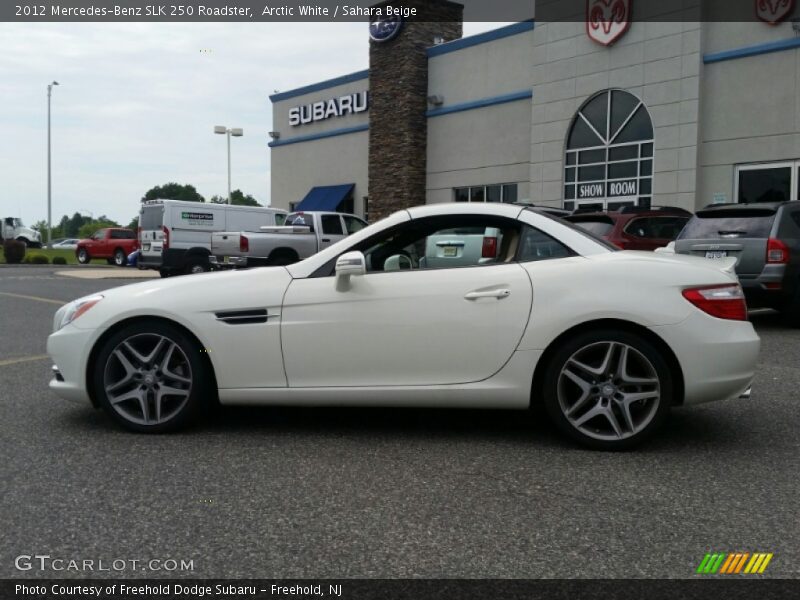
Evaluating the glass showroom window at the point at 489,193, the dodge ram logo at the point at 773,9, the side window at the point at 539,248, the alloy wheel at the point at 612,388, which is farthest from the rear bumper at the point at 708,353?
the glass showroom window at the point at 489,193

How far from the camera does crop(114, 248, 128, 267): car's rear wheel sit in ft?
118

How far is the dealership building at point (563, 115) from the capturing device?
18.3 metres

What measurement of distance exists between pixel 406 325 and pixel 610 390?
1.19 metres

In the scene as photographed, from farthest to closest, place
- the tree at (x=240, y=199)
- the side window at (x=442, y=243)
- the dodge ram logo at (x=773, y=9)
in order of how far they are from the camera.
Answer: the tree at (x=240, y=199)
the dodge ram logo at (x=773, y=9)
the side window at (x=442, y=243)

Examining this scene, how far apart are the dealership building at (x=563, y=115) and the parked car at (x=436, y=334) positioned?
49.9 ft

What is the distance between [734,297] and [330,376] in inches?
91.7

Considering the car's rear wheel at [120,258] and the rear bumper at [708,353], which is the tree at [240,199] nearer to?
the car's rear wheel at [120,258]

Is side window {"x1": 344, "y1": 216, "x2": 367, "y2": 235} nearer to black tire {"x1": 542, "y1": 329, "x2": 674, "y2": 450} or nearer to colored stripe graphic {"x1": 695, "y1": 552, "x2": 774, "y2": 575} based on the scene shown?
black tire {"x1": 542, "y1": 329, "x2": 674, "y2": 450}

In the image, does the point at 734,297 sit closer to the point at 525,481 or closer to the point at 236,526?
the point at 525,481

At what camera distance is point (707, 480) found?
394 centimetres

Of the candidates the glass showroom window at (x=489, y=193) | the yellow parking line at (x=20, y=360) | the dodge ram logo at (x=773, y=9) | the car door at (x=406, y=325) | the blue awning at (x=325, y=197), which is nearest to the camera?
the car door at (x=406, y=325)

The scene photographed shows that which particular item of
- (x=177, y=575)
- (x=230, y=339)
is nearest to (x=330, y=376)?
(x=230, y=339)

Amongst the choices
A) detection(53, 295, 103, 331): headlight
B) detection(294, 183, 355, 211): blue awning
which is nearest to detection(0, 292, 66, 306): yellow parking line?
detection(53, 295, 103, 331): headlight

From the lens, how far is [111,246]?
120 ft
